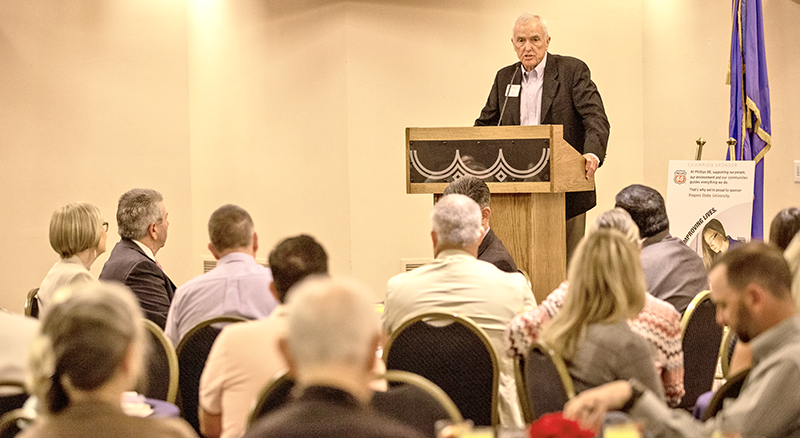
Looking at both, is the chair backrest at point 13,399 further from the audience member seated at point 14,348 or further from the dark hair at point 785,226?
the dark hair at point 785,226

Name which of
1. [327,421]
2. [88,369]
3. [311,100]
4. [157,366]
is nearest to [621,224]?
[157,366]

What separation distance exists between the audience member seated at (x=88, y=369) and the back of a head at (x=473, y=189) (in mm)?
2567

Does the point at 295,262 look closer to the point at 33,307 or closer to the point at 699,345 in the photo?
the point at 699,345

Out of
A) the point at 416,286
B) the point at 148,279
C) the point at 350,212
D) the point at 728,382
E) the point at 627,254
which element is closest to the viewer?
the point at 728,382

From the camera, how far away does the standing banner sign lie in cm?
542

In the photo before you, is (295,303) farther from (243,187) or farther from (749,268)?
(243,187)

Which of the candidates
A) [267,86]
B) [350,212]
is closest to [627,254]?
[350,212]

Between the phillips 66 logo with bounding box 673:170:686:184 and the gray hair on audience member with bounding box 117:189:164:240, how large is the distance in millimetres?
3412

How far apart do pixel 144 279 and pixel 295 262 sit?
163 cm

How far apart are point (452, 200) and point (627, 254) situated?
39.5 inches

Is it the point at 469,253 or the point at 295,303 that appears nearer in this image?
the point at 295,303

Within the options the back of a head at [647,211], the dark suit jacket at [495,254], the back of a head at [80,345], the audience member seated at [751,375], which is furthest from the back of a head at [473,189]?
the back of a head at [80,345]

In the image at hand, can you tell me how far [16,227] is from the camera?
23.3 feet

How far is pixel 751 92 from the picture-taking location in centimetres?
543
